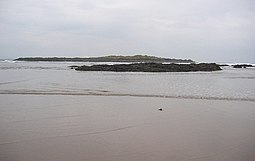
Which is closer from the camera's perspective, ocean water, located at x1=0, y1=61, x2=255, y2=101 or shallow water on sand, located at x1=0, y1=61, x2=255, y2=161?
shallow water on sand, located at x1=0, y1=61, x2=255, y2=161

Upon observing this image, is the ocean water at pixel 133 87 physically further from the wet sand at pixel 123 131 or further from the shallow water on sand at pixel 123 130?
the wet sand at pixel 123 131

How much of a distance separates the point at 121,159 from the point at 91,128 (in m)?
2.33

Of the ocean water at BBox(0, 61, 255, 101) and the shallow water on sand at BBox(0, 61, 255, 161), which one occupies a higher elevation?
the ocean water at BBox(0, 61, 255, 101)

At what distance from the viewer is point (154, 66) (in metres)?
42.2

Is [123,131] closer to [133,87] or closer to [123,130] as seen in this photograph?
[123,130]

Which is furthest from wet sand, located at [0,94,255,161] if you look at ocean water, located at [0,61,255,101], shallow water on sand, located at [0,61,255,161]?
ocean water, located at [0,61,255,101]

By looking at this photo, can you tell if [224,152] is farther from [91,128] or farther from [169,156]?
Result: [91,128]

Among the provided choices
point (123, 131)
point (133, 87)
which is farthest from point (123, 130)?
point (133, 87)

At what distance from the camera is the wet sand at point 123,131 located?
5.55m

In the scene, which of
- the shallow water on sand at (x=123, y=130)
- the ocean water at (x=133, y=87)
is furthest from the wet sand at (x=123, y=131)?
the ocean water at (x=133, y=87)

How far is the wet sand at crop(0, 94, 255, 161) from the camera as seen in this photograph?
555 centimetres

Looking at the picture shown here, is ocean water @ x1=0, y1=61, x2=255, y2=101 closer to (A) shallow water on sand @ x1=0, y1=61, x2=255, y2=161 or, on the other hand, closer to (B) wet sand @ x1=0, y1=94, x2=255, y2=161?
(A) shallow water on sand @ x1=0, y1=61, x2=255, y2=161

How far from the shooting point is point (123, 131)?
7246 mm

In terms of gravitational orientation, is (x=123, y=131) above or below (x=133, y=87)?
below
